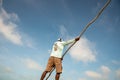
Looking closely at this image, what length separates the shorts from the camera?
3281 centimetres

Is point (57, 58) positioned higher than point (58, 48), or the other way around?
point (58, 48)

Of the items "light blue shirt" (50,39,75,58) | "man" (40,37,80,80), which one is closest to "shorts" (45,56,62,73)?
"man" (40,37,80,80)

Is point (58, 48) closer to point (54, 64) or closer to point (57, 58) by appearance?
point (57, 58)

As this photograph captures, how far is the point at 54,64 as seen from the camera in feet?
109

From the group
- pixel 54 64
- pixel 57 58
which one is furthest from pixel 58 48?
pixel 54 64

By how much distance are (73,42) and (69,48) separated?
1.49 feet

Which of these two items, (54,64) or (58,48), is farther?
(54,64)

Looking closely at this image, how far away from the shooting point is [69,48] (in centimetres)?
3322

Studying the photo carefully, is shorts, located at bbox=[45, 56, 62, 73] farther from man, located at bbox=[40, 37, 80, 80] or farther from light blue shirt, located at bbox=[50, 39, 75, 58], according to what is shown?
light blue shirt, located at bbox=[50, 39, 75, 58]

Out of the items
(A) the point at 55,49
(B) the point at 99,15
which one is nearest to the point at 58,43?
(A) the point at 55,49

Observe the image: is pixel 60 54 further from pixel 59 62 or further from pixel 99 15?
pixel 99 15

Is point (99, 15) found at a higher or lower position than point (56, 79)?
higher

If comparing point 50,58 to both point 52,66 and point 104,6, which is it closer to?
point 52,66

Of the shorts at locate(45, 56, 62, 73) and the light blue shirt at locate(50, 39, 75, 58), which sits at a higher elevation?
the light blue shirt at locate(50, 39, 75, 58)
